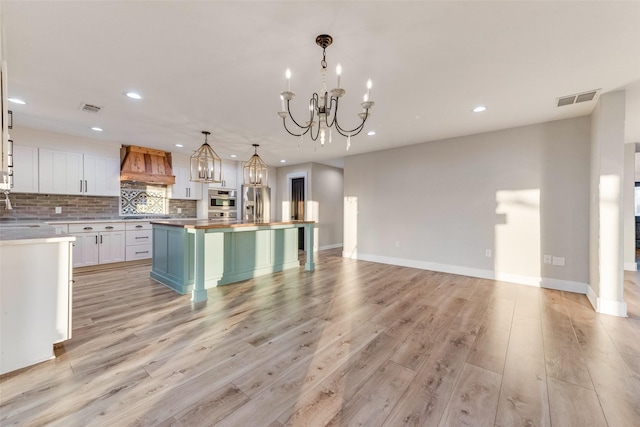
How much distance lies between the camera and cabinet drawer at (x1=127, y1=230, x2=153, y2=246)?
5.23 m

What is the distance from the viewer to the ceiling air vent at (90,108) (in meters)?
3.28

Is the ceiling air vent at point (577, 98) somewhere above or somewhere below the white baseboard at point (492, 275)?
above

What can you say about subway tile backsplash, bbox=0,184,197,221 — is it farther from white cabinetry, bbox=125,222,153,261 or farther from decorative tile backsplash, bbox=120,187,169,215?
white cabinetry, bbox=125,222,153,261

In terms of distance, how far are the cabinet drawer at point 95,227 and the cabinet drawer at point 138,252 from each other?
0.44 meters

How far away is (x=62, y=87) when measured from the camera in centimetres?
279

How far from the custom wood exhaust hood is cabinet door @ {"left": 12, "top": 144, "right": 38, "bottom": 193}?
1.18 metres

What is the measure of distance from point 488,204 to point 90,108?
231 inches

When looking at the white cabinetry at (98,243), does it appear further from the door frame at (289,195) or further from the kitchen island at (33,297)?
the door frame at (289,195)

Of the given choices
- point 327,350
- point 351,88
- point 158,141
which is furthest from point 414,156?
point 158,141

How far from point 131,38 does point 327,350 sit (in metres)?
2.83

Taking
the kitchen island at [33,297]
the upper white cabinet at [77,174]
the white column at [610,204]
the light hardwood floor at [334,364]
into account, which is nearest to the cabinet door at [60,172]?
the upper white cabinet at [77,174]

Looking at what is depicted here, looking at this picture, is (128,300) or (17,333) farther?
(128,300)

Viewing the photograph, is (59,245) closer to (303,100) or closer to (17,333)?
(17,333)

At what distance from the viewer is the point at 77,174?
483 cm
